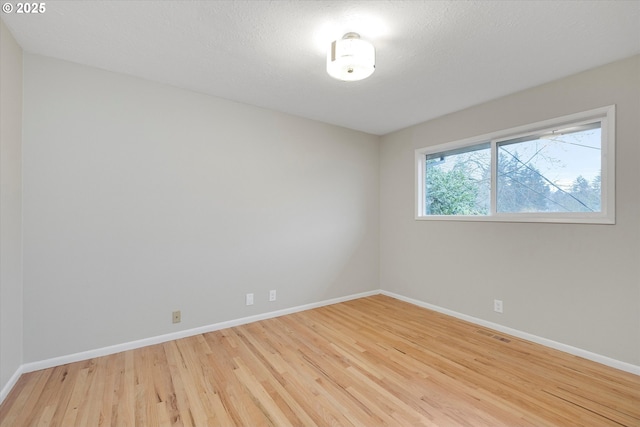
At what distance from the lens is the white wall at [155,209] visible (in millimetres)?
2195

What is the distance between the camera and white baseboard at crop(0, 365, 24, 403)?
180 cm

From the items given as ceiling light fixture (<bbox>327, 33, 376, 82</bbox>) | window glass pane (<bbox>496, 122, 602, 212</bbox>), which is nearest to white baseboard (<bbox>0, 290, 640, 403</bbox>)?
window glass pane (<bbox>496, 122, 602, 212</bbox>)

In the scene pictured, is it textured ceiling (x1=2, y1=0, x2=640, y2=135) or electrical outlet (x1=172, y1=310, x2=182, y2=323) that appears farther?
electrical outlet (x1=172, y1=310, x2=182, y2=323)

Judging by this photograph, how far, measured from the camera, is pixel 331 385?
77.8 inches

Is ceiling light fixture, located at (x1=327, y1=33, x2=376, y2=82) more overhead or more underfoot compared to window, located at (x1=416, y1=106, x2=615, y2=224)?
more overhead

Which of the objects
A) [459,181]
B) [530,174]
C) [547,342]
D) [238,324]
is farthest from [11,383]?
[530,174]

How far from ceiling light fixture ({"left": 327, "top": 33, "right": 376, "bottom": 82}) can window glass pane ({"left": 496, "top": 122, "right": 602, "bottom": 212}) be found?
2.03 meters

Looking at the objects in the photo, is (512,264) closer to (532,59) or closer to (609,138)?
(609,138)

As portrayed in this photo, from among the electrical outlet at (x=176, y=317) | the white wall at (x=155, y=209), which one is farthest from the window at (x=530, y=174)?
the electrical outlet at (x=176, y=317)

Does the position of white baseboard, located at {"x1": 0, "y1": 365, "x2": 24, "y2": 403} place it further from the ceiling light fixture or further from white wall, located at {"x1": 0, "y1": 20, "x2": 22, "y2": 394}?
the ceiling light fixture

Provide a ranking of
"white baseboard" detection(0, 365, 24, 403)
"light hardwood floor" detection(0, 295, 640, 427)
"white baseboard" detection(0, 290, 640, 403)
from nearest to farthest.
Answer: "light hardwood floor" detection(0, 295, 640, 427) → "white baseboard" detection(0, 365, 24, 403) → "white baseboard" detection(0, 290, 640, 403)

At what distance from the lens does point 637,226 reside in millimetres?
2135

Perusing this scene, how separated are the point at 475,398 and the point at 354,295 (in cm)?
227

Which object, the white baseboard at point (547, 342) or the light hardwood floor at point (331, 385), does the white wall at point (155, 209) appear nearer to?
the light hardwood floor at point (331, 385)
